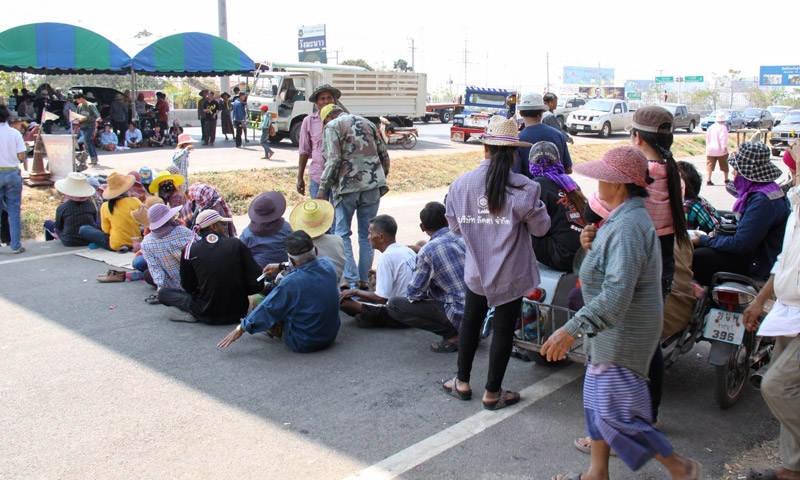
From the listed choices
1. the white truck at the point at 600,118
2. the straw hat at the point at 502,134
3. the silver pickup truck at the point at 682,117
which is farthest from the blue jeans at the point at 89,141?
the silver pickup truck at the point at 682,117

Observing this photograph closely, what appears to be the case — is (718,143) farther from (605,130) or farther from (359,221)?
(605,130)

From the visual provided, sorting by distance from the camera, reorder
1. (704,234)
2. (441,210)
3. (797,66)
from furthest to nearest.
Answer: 1. (797,66)
2. (441,210)
3. (704,234)

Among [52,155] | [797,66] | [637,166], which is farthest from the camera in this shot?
[797,66]

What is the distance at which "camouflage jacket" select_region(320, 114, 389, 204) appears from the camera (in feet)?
21.7

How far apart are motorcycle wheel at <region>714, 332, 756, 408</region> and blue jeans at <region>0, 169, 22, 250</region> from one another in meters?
8.07

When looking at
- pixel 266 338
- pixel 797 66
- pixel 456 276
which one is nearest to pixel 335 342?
pixel 266 338

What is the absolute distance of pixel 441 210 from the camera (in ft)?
17.1

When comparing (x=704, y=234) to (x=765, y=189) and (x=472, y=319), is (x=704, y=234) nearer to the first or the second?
(x=765, y=189)

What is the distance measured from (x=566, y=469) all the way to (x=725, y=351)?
4.32ft

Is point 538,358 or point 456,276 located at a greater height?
point 456,276

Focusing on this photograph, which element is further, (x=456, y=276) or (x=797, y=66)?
(x=797, y=66)

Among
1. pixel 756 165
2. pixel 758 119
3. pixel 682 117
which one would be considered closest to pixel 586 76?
pixel 758 119

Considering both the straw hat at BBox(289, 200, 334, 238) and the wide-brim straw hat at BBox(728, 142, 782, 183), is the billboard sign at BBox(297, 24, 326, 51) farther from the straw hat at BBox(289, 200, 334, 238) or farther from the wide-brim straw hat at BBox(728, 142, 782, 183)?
the wide-brim straw hat at BBox(728, 142, 782, 183)

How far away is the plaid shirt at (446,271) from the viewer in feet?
16.6
